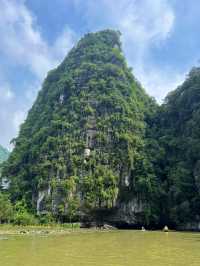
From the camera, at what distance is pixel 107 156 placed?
4244cm

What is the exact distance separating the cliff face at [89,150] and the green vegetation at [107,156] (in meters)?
0.11

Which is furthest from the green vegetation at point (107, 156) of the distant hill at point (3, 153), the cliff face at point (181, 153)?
the distant hill at point (3, 153)

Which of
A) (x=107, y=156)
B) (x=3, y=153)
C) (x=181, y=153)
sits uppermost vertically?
(x=3, y=153)

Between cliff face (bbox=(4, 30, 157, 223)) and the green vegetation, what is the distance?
0.36 feet

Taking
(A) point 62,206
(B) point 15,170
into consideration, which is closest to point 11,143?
(B) point 15,170

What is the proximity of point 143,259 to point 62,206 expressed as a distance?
93.7 feet

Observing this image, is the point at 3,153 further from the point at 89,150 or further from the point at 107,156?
the point at 107,156

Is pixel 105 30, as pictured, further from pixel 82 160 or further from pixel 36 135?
pixel 82 160

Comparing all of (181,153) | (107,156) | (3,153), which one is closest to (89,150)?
(107,156)

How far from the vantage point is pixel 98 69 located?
170 feet

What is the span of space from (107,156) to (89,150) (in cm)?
222

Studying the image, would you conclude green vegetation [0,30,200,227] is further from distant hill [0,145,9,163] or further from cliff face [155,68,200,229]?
distant hill [0,145,9,163]

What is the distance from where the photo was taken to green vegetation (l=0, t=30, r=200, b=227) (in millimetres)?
39031

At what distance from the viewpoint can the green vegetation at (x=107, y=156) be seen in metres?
39.0
